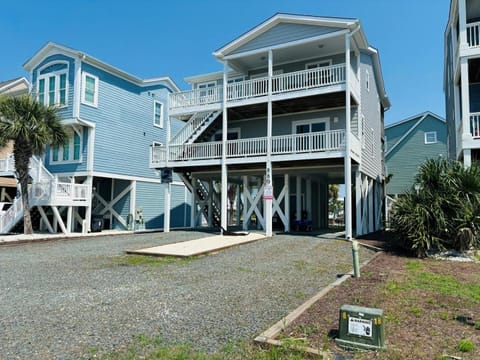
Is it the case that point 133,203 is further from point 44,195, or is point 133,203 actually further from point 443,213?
A: point 443,213

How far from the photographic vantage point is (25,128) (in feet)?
50.4

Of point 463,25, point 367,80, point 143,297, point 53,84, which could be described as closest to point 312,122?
point 367,80

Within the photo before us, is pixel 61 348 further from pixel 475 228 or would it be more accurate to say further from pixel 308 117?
pixel 308 117

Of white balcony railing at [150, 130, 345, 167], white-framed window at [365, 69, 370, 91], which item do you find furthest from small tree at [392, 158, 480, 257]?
white-framed window at [365, 69, 370, 91]

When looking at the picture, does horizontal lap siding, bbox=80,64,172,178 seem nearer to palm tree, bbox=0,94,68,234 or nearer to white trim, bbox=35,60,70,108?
white trim, bbox=35,60,70,108

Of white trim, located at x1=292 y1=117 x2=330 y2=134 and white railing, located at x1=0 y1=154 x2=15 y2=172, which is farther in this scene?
white railing, located at x1=0 y1=154 x2=15 y2=172

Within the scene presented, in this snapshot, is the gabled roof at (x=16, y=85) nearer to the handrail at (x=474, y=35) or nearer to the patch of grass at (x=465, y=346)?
the handrail at (x=474, y=35)

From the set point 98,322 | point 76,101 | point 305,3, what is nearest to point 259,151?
point 305,3

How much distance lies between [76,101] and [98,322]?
17.1 metres

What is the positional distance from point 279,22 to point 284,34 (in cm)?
61

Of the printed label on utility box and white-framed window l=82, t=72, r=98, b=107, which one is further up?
white-framed window l=82, t=72, r=98, b=107

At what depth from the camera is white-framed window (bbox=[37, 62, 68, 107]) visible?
1952 cm

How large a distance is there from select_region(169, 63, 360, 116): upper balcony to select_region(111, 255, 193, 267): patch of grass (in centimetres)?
916

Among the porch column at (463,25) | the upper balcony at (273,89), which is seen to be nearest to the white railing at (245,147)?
the upper balcony at (273,89)
